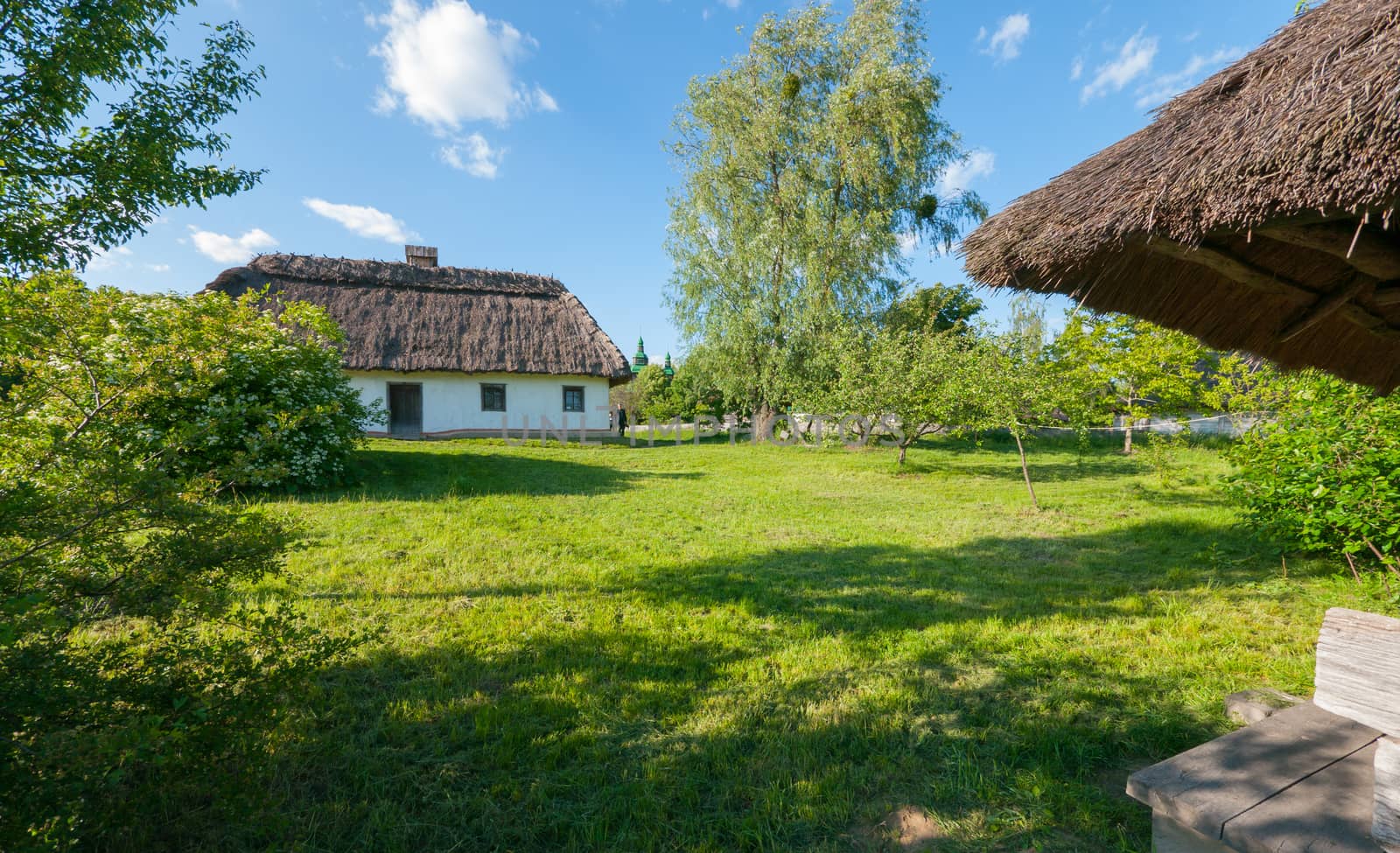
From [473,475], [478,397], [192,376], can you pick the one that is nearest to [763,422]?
[478,397]

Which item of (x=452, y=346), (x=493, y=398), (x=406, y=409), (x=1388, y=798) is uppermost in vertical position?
(x=452, y=346)

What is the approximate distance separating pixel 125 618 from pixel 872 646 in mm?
4830

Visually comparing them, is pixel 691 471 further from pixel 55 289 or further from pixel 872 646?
pixel 55 289

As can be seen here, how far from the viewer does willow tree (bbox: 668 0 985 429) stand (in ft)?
54.6

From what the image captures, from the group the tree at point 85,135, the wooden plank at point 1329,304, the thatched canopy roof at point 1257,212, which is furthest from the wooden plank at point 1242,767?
the tree at point 85,135

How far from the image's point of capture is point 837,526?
285 inches

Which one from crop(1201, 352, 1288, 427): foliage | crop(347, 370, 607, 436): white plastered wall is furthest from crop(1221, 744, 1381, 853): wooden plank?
crop(347, 370, 607, 436): white plastered wall

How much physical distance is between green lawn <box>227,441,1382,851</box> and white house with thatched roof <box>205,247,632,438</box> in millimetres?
11469

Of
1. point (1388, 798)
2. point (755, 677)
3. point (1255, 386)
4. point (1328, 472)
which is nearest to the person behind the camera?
point (1388, 798)

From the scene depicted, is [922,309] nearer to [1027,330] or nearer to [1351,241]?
[1027,330]

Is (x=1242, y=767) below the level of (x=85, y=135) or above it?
below

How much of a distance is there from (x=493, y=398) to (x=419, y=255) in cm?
729

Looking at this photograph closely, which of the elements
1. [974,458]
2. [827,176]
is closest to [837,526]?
[974,458]

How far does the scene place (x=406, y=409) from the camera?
17.9 m
